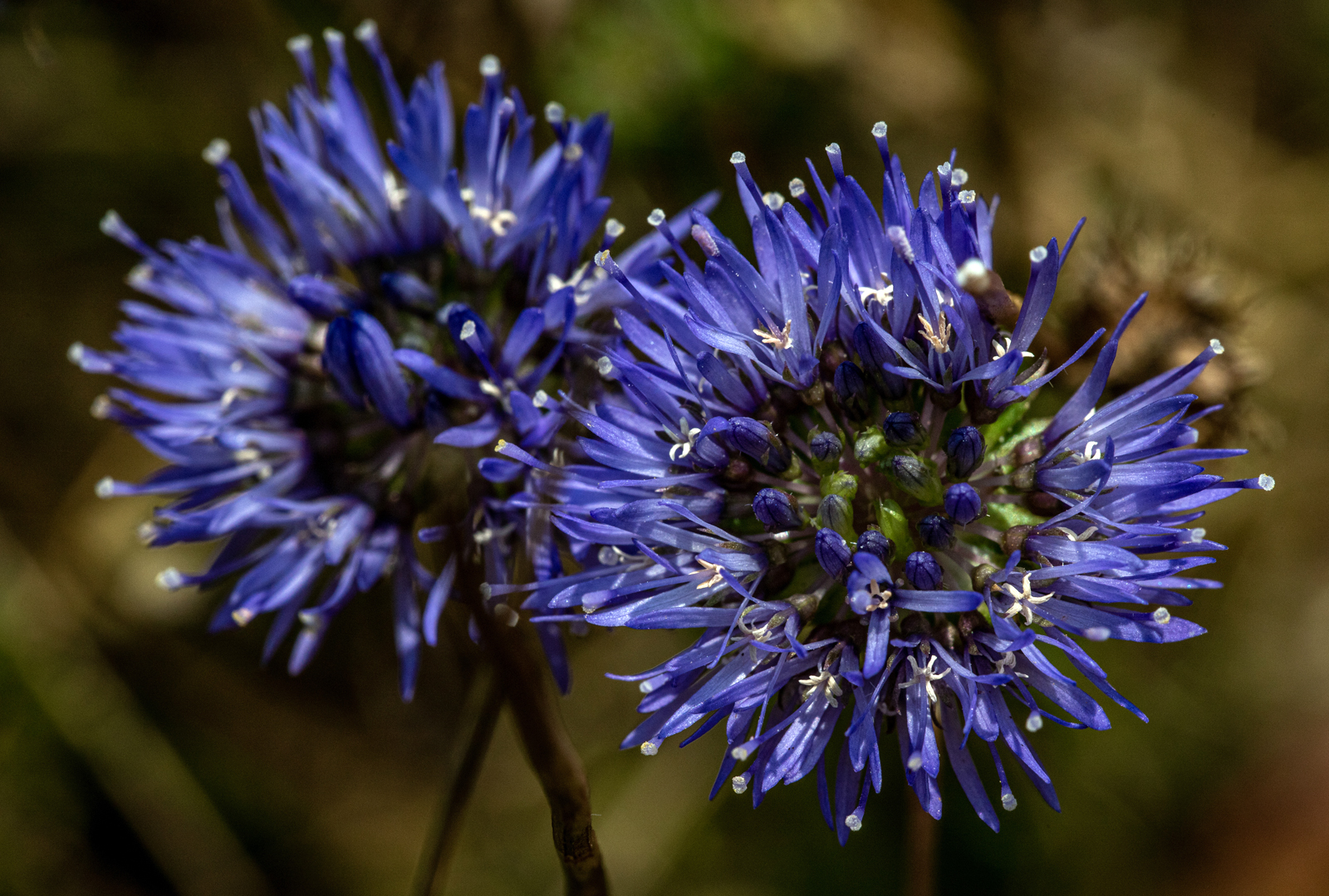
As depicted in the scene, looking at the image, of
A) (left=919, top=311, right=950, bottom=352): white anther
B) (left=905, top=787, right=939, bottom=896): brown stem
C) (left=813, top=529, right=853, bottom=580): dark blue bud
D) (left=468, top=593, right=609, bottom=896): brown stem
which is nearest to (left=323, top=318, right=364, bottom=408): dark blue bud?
(left=468, top=593, right=609, bottom=896): brown stem

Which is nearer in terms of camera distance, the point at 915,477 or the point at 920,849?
the point at 915,477

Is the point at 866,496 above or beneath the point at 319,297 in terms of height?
beneath

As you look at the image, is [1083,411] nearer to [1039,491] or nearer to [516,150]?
[1039,491]

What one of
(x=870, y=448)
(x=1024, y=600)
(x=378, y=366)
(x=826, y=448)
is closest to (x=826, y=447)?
(x=826, y=448)

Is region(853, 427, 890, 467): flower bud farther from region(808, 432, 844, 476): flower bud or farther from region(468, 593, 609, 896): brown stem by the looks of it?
region(468, 593, 609, 896): brown stem

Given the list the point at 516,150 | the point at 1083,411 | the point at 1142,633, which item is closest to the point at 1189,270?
the point at 1083,411

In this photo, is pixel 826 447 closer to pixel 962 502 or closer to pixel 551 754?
pixel 962 502
